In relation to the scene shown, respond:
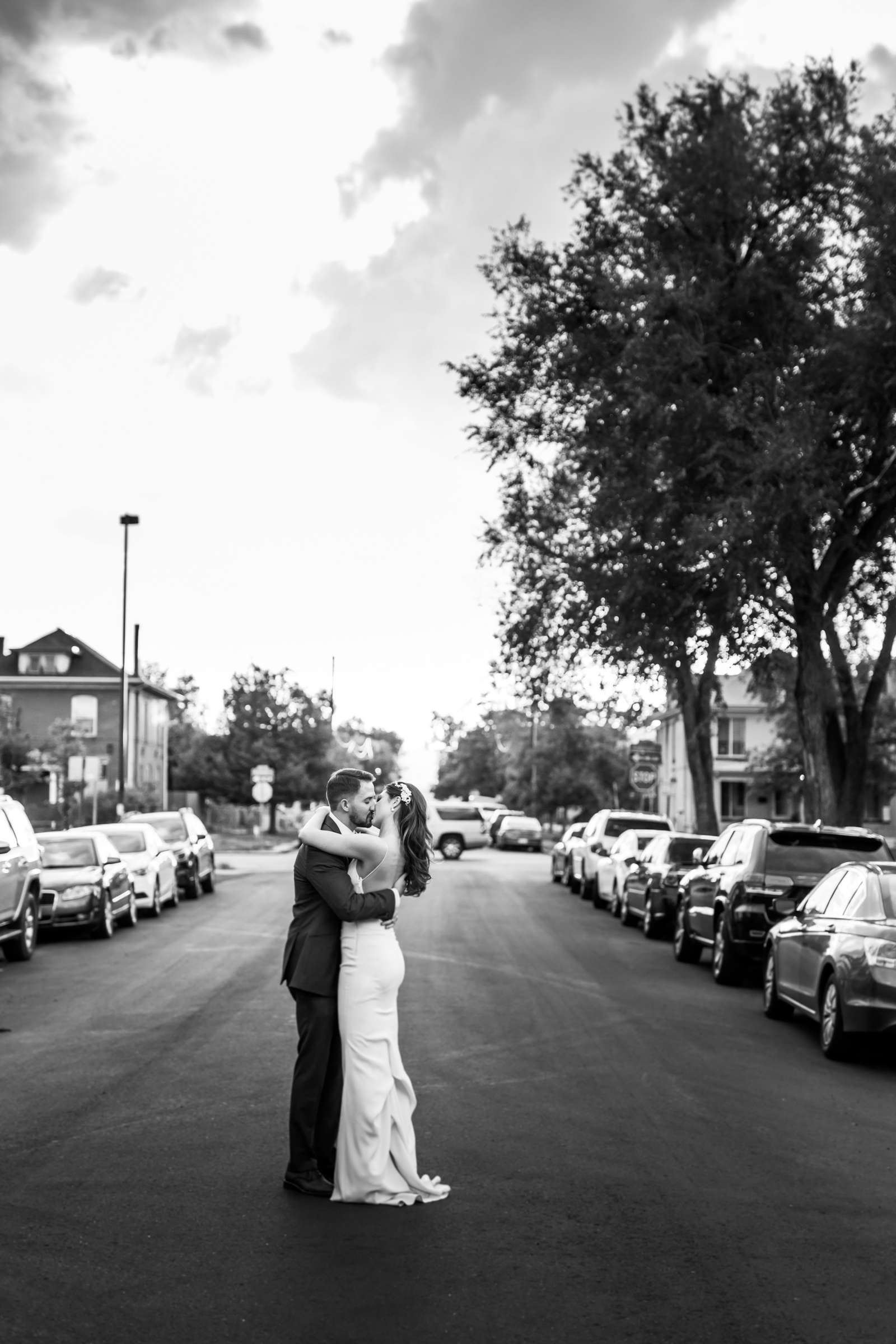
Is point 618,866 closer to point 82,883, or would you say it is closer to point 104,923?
point 104,923

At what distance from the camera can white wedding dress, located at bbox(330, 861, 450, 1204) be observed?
7.50m

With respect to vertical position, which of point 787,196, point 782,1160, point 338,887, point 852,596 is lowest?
point 782,1160

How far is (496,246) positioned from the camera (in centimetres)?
3056

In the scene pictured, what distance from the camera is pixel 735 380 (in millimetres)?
26703

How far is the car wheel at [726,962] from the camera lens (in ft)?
58.6

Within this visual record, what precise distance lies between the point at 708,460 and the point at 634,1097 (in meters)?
16.7

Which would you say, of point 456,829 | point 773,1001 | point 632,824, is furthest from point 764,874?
point 456,829

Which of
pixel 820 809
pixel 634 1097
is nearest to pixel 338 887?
pixel 634 1097

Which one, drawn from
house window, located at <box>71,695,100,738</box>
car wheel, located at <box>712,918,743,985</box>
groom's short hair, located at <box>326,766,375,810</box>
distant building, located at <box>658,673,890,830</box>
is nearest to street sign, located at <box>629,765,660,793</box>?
car wheel, located at <box>712,918,743,985</box>

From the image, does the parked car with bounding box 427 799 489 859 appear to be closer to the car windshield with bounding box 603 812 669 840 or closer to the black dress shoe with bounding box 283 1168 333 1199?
the car windshield with bounding box 603 812 669 840

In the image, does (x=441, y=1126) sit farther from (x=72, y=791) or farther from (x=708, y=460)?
(x=72, y=791)

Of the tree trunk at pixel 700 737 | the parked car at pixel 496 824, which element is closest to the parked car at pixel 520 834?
the parked car at pixel 496 824

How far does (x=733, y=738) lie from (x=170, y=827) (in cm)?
5244

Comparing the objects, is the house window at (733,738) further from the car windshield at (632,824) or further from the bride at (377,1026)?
the bride at (377,1026)
